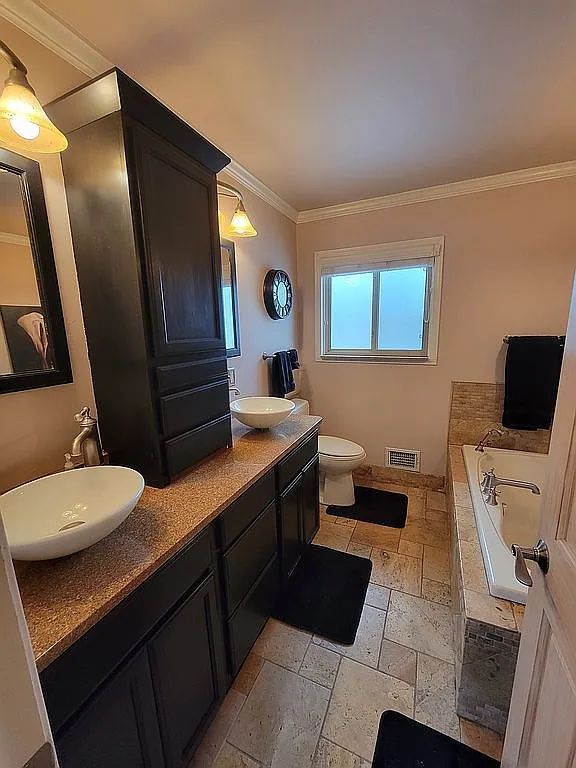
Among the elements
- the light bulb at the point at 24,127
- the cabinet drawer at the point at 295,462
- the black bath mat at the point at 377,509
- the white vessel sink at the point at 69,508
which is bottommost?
the black bath mat at the point at 377,509

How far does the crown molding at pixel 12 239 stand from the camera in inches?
41.4

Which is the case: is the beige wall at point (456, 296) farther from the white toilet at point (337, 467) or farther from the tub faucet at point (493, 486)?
the tub faucet at point (493, 486)

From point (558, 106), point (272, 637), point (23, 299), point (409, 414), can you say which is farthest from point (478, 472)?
point (23, 299)

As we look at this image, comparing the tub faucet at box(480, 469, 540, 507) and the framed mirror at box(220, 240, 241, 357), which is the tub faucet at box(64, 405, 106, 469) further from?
the tub faucet at box(480, 469, 540, 507)

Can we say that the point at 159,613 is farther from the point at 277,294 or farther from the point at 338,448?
the point at 277,294

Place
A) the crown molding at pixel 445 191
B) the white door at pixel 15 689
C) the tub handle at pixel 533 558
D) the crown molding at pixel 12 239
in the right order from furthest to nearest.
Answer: the crown molding at pixel 445 191 < the crown molding at pixel 12 239 < the tub handle at pixel 533 558 < the white door at pixel 15 689

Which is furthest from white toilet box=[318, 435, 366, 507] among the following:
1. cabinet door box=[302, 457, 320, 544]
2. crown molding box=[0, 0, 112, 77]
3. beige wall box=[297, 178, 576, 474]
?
crown molding box=[0, 0, 112, 77]

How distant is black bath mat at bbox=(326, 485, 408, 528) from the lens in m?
2.48

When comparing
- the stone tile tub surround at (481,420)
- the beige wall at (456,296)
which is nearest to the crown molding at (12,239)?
the beige wall at (456,296)

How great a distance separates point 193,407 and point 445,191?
248cm

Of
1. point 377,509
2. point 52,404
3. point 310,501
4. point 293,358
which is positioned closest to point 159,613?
point 52,404

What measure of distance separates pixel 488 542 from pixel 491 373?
1481 millimetres

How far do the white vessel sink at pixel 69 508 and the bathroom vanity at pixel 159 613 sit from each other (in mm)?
100

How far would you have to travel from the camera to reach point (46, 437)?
1192 millimetres
